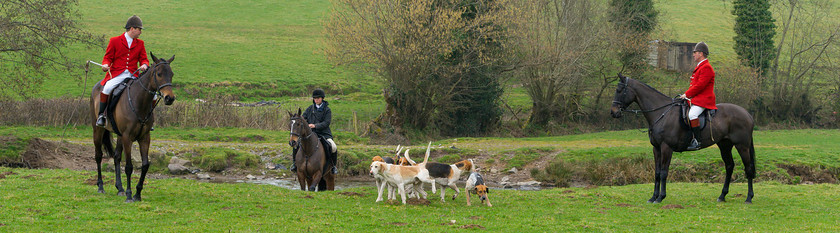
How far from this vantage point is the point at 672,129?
13.9 m

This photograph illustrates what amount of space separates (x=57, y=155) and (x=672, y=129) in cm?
1896

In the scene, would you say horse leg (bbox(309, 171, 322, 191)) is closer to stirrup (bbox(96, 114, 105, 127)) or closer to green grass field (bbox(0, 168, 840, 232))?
green grass field (bbox(0, 168, 840, 232))

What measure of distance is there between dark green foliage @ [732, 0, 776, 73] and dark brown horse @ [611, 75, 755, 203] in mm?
32611

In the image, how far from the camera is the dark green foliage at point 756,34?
4350 centimetres

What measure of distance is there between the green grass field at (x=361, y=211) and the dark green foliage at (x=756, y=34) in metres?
31.9

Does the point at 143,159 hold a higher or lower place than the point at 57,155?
higher

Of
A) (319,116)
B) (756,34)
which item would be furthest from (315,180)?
(756,34)

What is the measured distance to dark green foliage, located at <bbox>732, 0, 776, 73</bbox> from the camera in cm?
4350

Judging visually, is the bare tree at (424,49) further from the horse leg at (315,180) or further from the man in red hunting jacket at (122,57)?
the man in red hunting jacket at (122,57)

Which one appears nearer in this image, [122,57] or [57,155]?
[122,57]

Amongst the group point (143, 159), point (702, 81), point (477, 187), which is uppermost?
point (702, 81)

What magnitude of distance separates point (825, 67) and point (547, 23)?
1934cm

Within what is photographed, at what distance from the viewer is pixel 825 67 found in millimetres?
42344

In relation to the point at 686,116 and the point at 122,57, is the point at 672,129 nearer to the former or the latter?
the point at 686,116
